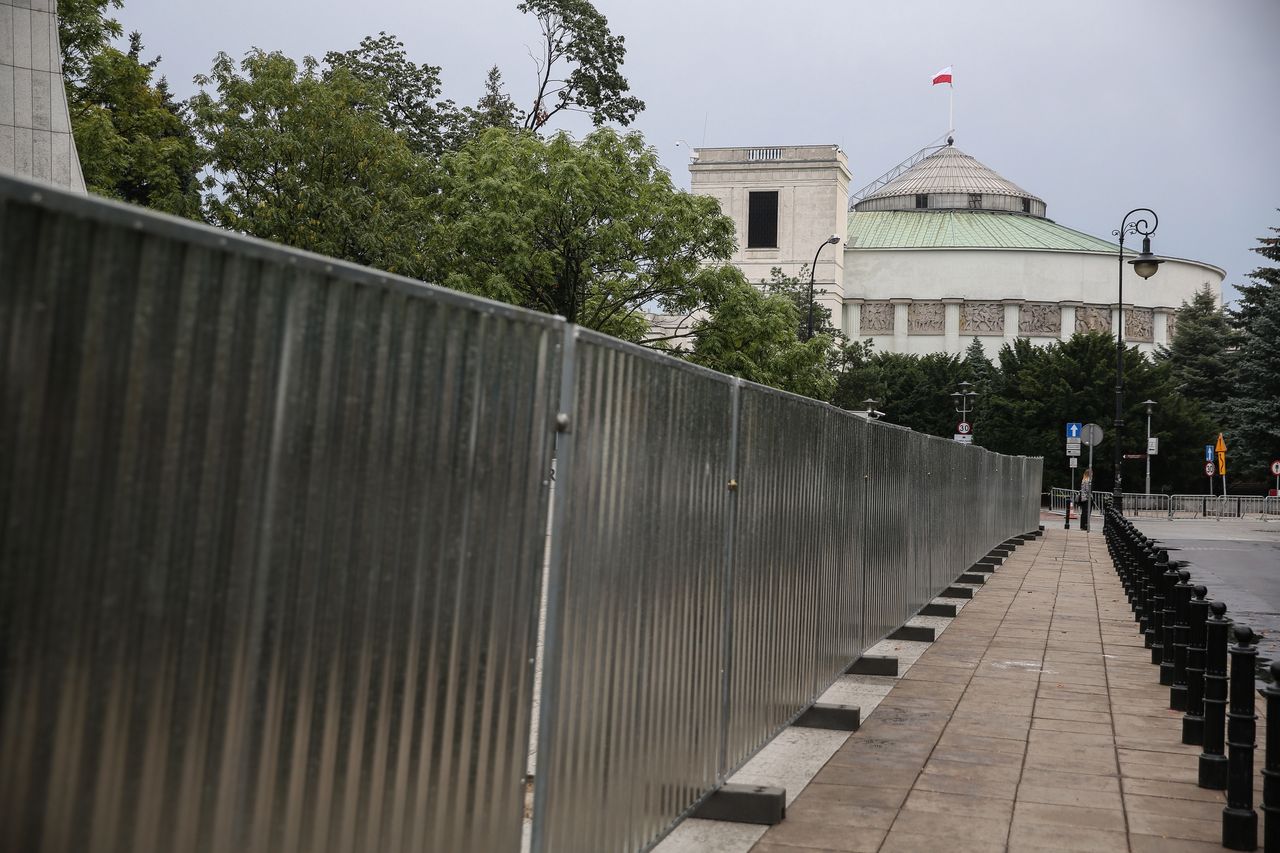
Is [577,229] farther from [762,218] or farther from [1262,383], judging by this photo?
[762,218]

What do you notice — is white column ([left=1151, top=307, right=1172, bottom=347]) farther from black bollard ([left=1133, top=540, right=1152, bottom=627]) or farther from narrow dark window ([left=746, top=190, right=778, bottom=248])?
black bollard ([left=1133, top=540, right=1152, bottom=627])

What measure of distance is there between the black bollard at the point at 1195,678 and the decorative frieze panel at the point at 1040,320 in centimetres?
10041

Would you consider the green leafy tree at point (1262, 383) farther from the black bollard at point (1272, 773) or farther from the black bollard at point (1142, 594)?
the black bollard at point (1272, 773)

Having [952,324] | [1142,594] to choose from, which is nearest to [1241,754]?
[1142,594]

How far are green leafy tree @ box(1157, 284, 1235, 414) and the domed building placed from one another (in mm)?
4450

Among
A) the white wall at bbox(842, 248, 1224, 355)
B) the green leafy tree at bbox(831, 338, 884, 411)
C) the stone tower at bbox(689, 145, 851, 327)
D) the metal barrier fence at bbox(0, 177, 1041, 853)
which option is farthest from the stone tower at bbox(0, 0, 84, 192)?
the white wall at bbox(842, 248, 1224, 355)

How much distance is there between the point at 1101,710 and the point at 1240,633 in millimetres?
3424

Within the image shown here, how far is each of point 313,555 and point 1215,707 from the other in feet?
18.5

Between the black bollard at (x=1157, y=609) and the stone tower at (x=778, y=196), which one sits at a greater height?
the stone tower at (x=778, y=196)

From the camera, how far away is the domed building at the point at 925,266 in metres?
96.8

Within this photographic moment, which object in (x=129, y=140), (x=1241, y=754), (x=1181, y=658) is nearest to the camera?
(x=1241, y=754)

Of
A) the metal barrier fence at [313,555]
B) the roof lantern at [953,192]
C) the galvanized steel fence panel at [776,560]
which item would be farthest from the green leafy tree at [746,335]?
the roof lantern at [953,192]

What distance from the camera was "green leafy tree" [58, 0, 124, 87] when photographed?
1421 inches

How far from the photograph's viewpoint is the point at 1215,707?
721 centimetres
